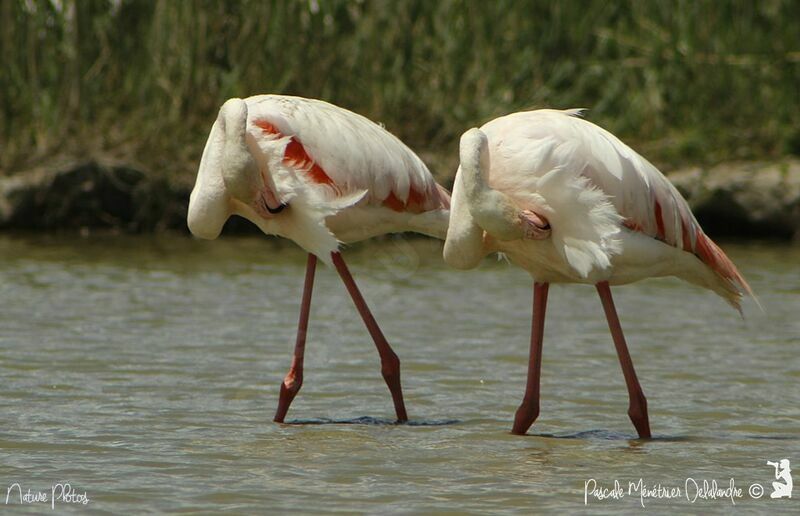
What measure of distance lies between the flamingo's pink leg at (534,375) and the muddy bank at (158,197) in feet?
21.4

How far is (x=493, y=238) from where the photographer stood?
4.97 meters

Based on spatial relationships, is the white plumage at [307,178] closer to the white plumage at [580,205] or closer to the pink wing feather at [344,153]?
the pink wing feather at [344,153]

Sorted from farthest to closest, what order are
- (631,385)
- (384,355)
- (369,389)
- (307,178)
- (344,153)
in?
(369,389)
(384,355)
(344,153)
(307,178)
(631,385)

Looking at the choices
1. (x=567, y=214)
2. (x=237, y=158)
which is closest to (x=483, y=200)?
(x=567, y=214)

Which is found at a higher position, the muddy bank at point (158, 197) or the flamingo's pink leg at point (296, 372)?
the flamingo's pink leg at point (296, 372)

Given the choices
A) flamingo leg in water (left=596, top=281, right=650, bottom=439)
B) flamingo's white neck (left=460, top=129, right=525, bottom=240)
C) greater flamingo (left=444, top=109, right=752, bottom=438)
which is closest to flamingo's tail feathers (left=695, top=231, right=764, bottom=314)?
greater flamingo (left=444, top=109, right=752, bottom=438)

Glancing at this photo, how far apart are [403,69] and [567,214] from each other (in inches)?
274

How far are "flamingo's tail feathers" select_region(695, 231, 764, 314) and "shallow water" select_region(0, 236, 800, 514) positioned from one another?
504 mm

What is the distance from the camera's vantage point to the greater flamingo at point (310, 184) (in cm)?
520

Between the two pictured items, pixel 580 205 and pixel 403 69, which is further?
pixel 403 69

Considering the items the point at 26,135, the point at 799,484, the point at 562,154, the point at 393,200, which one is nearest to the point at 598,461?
the point at 799,484

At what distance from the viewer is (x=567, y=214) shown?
478cm

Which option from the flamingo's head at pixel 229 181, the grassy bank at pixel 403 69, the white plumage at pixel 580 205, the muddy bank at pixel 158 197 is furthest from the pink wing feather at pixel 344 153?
the muddy bank at pixel 158 197

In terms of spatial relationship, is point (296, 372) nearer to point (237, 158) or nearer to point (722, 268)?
point (237, 158)
